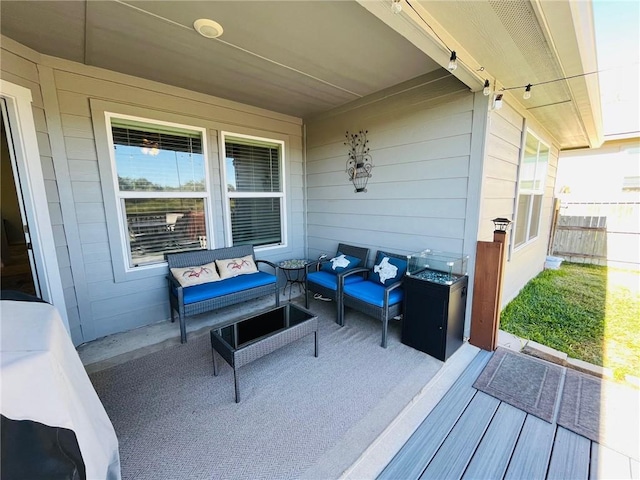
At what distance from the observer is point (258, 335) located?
217 centimetres

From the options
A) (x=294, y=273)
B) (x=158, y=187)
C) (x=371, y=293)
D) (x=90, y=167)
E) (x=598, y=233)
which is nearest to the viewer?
(x=90, y=167)

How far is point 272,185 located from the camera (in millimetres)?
4102

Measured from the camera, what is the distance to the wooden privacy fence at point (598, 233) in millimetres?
5688

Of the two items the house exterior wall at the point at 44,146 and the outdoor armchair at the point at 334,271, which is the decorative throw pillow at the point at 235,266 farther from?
the house exterior wall at the point at 44,146

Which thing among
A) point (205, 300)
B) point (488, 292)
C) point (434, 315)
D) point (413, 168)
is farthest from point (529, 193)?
point (205, 300)

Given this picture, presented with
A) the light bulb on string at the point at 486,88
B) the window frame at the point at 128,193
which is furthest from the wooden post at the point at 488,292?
the window frame at the point at 128,193

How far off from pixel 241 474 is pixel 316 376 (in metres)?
0.87

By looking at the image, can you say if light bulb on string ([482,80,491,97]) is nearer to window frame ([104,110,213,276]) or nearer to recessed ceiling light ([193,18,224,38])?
recessed ceiling light ([193,18,224,38])

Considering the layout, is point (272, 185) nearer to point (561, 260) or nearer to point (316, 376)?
point (316, 376)

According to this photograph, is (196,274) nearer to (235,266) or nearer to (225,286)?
(225,286)

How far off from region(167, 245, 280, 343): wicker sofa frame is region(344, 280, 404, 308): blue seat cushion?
99 cm

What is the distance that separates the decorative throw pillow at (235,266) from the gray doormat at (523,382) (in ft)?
8.65

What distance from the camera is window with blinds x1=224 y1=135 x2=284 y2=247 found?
3672 mm

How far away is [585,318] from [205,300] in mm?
4412
